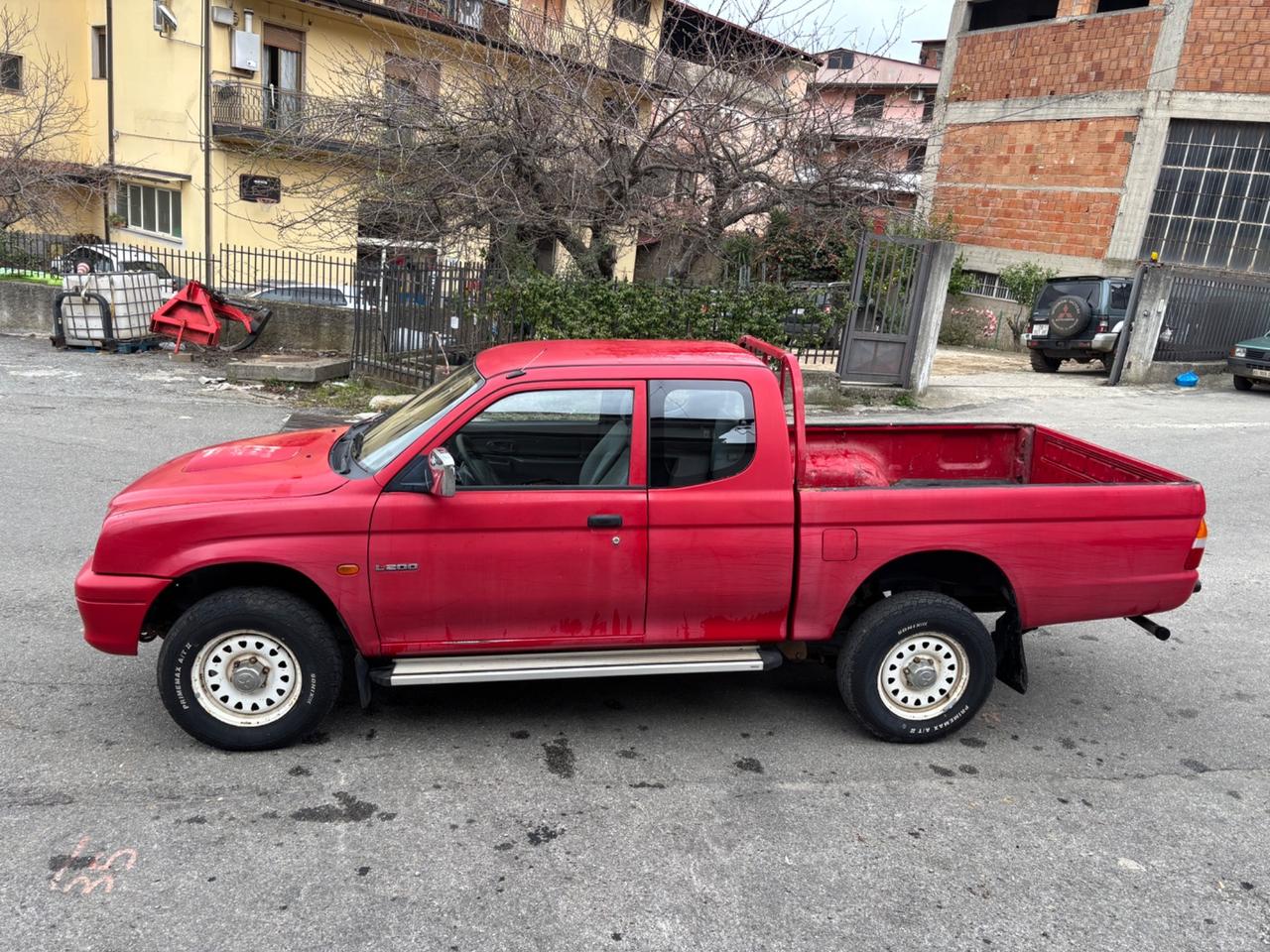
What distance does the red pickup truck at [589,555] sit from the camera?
405 centimetres

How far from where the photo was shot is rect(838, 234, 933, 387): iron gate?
46.4ft

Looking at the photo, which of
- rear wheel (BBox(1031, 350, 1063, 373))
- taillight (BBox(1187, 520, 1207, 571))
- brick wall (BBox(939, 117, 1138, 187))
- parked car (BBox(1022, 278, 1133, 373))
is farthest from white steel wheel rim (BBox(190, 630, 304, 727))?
brick wall (BBox(939, 117, 1138, 187))

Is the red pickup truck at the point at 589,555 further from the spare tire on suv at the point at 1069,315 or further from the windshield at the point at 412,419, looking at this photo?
the spare tire on suv at the point at 1069,315

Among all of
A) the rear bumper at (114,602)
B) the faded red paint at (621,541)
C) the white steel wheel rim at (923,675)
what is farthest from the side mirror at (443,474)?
the white steel wheel rim at (923,675)

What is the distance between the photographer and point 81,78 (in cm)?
3053

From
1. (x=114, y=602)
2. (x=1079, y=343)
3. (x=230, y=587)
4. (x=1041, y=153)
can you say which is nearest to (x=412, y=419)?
(x=230, y=587)

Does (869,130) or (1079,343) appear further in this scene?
(1079,343)

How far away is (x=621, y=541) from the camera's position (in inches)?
164

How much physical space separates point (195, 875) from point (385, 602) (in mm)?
1221

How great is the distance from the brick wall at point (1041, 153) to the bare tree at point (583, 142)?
1356 cm

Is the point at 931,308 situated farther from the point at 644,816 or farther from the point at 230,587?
the point at 230,587

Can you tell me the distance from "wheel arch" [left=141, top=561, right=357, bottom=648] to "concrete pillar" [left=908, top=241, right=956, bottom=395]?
1190 cm

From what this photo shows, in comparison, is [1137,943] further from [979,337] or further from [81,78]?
[81,78]

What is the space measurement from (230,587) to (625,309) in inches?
361
